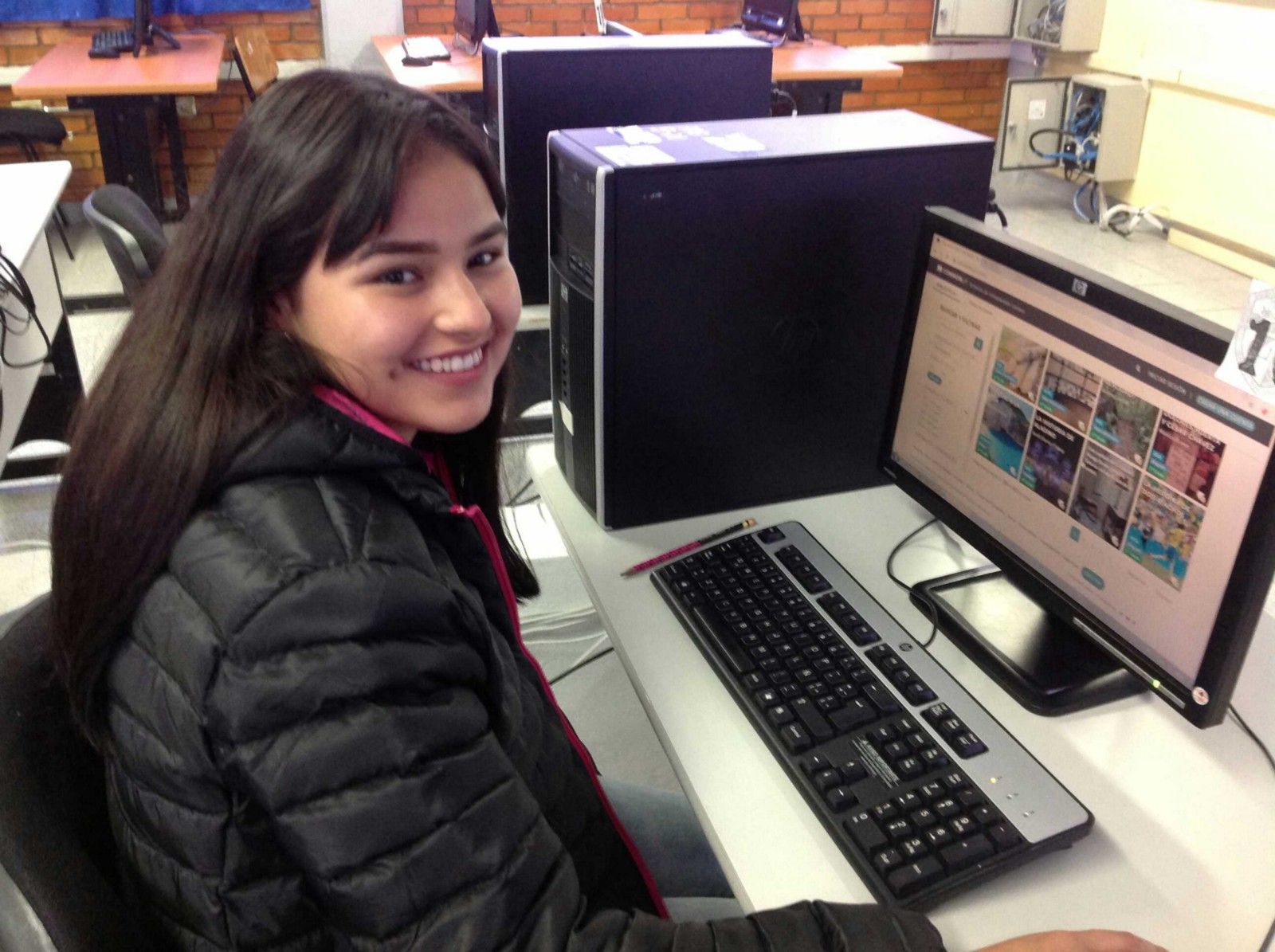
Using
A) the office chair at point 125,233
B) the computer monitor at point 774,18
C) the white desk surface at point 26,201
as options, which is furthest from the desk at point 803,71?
the office chair at point 125,233

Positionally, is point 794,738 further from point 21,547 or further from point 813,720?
point 21,547

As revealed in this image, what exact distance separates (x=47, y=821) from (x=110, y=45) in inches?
157

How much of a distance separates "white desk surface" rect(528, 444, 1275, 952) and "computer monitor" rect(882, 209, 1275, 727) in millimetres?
52

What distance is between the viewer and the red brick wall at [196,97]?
4191 millimetres

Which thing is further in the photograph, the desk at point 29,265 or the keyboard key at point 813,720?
the desk at point 29,265

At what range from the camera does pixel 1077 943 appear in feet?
2.31

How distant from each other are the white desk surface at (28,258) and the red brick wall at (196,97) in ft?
6.65

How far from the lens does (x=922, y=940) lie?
705 millimetres

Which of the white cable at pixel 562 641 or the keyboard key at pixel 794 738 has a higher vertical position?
the keyboard key at pixel 794 738

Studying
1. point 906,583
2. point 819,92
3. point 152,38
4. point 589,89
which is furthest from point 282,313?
point 152,38

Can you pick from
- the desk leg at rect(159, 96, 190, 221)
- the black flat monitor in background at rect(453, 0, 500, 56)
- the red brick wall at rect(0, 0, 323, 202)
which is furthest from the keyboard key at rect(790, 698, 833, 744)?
the red brick wall at rect(0, 0, 323, 202)

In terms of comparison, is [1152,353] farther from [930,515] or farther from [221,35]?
[221,35]

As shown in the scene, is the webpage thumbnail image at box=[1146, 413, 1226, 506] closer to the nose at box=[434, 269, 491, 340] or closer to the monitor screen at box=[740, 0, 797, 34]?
the nose at box=[434, 269, 491, 340]

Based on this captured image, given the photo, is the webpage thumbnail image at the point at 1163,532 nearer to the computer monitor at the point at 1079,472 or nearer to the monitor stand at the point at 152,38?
the computer monitor at the point at 1079,472
